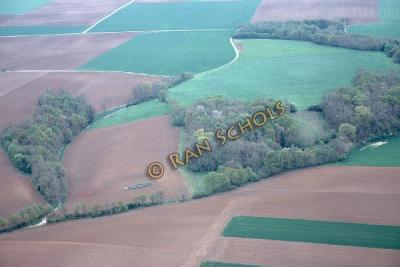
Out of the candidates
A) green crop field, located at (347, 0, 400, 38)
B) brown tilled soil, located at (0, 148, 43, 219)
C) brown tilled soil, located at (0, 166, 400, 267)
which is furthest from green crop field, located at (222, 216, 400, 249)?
green crop field, located at (347, 0, 400, 38)

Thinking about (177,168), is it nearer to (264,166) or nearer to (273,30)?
(264,166)

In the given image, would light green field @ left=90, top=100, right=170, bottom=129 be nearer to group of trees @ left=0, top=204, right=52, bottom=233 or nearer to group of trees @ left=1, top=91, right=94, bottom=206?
group of trees @ left=1, top=91, right=94, bottom=206

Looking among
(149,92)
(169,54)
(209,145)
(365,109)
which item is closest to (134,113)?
(149,92)

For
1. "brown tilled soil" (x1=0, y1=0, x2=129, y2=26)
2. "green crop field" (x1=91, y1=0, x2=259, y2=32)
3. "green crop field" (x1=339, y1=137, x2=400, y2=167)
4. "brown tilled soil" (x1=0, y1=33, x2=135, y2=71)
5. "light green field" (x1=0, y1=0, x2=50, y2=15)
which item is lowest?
"green crop field" (x1=339, y1=137, x2=400, y2=167)

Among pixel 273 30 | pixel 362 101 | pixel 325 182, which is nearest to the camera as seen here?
pixel 325 182

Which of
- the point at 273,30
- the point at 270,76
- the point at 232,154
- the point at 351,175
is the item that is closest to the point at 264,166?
the point at 232,154

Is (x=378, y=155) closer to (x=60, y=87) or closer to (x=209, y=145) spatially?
(x=209, y=145)
